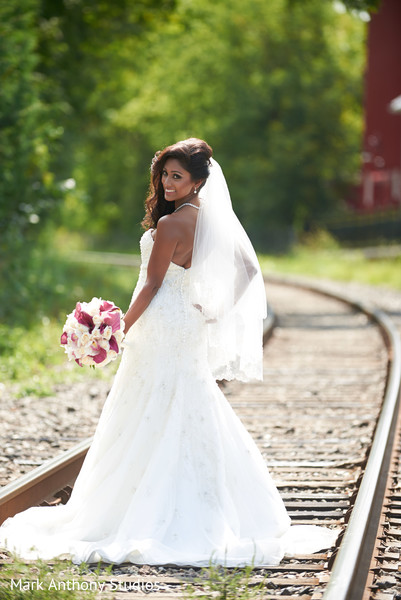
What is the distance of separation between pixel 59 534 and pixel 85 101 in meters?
16.1

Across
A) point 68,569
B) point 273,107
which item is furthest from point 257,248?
point 68,569

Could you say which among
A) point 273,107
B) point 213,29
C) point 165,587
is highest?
point 213,29

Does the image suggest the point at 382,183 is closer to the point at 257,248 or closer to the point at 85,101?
the point at 257,248

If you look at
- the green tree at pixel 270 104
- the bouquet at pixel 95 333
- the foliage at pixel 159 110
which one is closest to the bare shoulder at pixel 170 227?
the bouquet at pixel 95 333

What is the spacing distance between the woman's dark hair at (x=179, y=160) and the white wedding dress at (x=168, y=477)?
164 mm

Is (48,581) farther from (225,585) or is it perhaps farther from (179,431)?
(179,431)

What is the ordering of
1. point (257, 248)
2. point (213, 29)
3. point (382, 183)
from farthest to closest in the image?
point (213, 29), point (257, 248), point (382, 183)

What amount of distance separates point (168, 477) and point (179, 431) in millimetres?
216

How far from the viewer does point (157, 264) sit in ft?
13.6

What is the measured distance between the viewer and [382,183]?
34.2 m

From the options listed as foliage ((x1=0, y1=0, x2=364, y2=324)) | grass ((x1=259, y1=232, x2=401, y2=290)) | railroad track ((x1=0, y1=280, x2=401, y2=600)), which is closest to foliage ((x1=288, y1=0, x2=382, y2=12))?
foliage ((x1=0, y1=0, x2=364, y2=324))

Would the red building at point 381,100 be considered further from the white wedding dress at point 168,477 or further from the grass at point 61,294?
the white wedding dress at point 168,477

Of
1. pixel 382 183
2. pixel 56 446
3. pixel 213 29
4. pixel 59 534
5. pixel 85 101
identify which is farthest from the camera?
pixel 213 29

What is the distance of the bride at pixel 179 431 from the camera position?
4.09 metres
